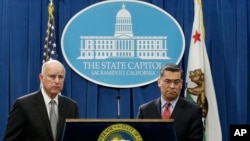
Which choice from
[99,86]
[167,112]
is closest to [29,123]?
[167,112]

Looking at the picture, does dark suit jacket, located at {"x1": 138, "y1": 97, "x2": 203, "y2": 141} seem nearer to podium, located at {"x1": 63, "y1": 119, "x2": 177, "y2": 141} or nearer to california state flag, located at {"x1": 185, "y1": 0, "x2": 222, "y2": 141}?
podium, located at {"x1": 63, "y1": 119, "x2": 177, "y2": 141}

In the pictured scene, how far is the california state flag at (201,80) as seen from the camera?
5.55 metres

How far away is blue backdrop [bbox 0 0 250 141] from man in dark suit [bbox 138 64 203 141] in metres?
2.10

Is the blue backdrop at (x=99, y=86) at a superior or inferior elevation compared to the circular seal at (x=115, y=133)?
superior

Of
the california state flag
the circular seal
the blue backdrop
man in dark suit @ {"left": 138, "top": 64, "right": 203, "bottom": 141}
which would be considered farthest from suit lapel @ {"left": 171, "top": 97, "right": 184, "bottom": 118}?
the blue backdrop

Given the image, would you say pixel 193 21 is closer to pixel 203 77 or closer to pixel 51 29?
pixel 203 77

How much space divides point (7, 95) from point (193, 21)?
2.47m

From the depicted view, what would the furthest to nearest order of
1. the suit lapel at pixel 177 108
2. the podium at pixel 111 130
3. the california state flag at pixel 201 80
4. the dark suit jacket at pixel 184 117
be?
1. the california state flag at pixel 201 80
2. the suit lapel at pixel 177 108
3. the dark suit jacket at pixel 184 117
4. the podium at pixel 111 130

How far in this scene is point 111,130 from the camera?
263 centimetres

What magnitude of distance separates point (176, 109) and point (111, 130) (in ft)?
3.73

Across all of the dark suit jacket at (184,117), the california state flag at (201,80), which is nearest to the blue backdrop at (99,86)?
the california state flag at (201,80)

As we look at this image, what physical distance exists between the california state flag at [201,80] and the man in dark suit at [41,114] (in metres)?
2.37

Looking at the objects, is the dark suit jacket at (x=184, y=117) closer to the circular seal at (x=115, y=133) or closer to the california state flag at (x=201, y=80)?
the circular seal at (x=115, y=133)

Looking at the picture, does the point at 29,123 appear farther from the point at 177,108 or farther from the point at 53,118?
the point at 177,108
